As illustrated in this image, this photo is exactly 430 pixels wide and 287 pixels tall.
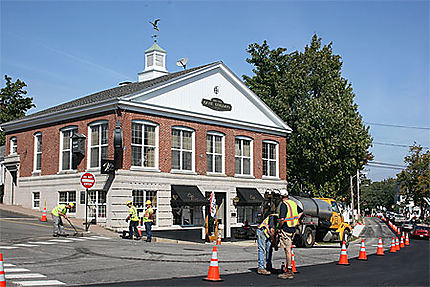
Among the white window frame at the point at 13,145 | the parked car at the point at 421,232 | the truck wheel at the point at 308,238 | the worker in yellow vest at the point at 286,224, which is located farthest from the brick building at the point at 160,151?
the parked car at the point at 421,232

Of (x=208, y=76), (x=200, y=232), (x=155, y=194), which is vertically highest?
(x=208, y=76)

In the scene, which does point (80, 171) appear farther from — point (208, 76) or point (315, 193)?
point (315, 193)

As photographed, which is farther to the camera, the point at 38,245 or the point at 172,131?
the point at 172,131

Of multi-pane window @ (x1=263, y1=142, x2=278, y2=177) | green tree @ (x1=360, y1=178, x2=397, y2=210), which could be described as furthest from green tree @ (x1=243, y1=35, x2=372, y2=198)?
green tree @ (x1=360, y1=178, x2=397, y2=210)

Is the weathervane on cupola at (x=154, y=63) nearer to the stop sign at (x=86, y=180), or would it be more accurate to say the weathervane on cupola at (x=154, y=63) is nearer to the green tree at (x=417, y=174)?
the stop sign at (x=86, y=180)

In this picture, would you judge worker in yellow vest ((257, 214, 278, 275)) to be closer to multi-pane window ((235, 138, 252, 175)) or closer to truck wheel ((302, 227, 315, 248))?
truck wheel ((302, 227, 315, 248))

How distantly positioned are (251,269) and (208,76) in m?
19.1

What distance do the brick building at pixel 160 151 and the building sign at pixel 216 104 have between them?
0.06 metres

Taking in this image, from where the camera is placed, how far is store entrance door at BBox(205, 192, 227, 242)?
2933 centimetres

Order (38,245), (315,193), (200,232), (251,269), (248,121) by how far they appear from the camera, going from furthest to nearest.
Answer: (315,193), (248,121), (200,232), (38,245), (251,269)

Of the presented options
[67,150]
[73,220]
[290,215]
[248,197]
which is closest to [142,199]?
[73,220]

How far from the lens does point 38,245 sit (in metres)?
18.8

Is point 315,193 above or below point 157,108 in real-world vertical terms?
below

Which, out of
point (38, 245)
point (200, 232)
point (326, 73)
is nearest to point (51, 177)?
point (200, 232)
